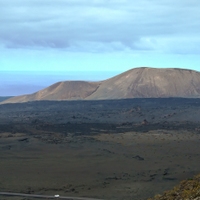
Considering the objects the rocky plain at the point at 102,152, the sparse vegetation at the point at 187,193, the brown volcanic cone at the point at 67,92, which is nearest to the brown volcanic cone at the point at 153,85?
the brown volcanic cone at the point at 67,92

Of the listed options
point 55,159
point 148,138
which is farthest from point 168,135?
point 55,159

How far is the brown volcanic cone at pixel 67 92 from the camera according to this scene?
10831 centimetres

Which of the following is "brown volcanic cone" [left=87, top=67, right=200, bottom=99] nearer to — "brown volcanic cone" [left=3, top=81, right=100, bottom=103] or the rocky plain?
"brown volcanic cone" [left=3, top=81, right=100, bottom=103]

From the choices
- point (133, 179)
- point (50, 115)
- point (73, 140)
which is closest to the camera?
point (133, 179)

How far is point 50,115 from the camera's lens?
73812 millimetres

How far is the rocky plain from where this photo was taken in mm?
27438

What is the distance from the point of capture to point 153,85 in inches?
4259

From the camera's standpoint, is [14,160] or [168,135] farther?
[168,135]

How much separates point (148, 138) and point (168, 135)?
3147 millimetres

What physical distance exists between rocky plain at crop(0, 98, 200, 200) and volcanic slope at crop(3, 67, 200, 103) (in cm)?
2687

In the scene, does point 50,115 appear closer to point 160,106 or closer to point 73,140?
point 160,106

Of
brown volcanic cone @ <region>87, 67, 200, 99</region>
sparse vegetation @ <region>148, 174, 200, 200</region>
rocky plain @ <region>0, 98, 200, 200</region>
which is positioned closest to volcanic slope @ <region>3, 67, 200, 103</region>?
brown volcanic cone @ <region>87, 67, 200, 99</region>

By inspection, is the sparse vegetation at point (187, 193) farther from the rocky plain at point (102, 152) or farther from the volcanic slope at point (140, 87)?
the volcanic slope at point (140, 87)

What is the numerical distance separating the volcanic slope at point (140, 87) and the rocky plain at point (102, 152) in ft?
88.2
